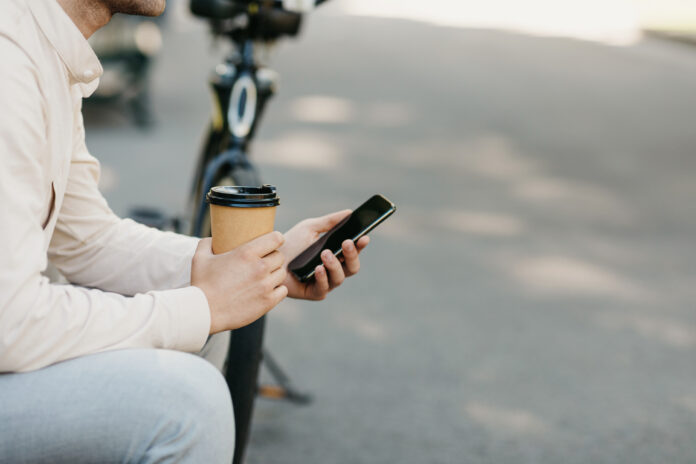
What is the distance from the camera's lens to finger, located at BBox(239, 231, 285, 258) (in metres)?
1.47

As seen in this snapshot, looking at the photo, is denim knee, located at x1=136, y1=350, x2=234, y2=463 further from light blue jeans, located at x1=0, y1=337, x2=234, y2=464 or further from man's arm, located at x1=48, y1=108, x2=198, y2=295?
man's arm, located at x1=48, y1=108, x2=198, y2=295

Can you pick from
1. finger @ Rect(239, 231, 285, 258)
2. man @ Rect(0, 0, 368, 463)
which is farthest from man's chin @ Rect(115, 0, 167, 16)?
finger @ Rect(239, 231, 285, 258)

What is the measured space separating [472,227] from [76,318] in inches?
162

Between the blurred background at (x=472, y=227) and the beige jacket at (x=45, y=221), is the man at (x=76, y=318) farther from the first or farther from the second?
the blurred background at (x=472, y=227)

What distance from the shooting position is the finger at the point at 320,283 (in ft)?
5.48

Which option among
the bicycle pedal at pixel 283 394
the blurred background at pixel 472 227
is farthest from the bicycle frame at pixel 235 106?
the bicycle pedal at pixel 283 394

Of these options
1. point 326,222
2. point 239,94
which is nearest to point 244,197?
point 326,222

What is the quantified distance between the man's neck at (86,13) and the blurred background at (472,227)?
1.49 metres

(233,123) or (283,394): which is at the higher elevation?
(233,123)

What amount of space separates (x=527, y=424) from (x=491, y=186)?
11.7 ft

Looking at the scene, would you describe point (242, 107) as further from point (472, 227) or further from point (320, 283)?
point (472, 227)

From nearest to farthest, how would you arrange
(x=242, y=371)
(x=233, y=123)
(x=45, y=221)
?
(x=45, y=221), (x=242, y=371), (x=233, y=123)

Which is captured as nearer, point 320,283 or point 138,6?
point 138,6

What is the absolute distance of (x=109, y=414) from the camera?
1294 mm
